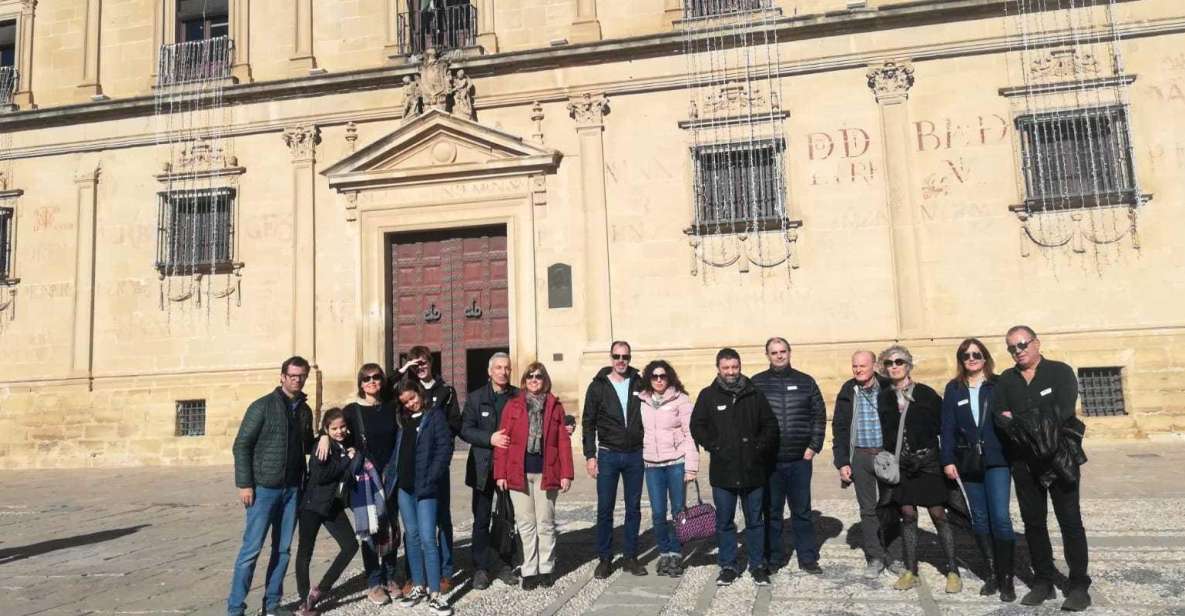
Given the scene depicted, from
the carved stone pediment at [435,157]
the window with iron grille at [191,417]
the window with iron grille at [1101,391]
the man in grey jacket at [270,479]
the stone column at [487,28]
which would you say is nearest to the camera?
the man in grey jacket at [270,479]

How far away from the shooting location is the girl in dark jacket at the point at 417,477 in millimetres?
5828

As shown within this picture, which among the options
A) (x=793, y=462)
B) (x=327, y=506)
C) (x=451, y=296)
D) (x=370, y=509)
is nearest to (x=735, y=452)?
(x=793, y=462)

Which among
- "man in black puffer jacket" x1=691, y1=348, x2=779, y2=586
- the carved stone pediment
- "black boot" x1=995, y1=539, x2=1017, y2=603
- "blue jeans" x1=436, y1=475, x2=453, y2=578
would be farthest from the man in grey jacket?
the carved stone pediment

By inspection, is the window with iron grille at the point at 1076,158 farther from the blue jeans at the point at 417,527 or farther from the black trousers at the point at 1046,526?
the blue jeans at the point at 417,527

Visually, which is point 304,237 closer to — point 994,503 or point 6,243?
point 6,243

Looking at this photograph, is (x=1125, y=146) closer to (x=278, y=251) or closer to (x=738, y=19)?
(x=738, y=19)

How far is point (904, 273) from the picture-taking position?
542 inches

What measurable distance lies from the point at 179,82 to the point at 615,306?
32.9 ft

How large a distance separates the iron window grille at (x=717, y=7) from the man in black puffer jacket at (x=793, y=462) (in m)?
10.2

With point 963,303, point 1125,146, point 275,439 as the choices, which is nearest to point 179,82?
point 275,439

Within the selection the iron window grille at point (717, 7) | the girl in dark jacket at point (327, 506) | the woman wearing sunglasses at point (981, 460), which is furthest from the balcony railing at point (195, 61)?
the woman wearing sunglasses at point (981, 460)

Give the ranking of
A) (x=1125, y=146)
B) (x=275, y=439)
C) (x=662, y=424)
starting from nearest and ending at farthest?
(x=275, y=439) → (x=662, y=424) → (x=1125, y=146)

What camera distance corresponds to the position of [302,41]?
16594mm

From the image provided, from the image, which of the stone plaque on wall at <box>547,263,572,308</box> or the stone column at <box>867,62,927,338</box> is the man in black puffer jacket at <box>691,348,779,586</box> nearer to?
the stone column at <box>867,62,927,338</box>
